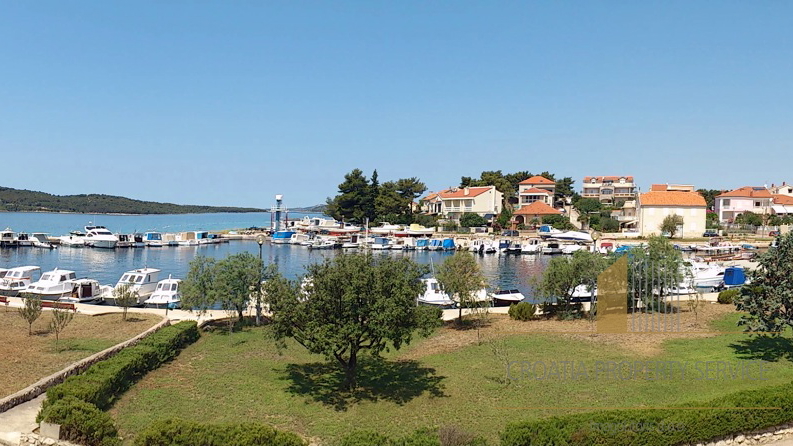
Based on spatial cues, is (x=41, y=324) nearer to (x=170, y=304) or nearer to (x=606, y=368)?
(x=170, y=304)

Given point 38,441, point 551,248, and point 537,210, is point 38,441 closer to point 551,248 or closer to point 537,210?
point 551,248

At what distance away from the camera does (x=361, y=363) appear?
19578 millimetres

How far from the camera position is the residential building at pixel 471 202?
345 ft

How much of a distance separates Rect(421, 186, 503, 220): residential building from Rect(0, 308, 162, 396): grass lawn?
84065mm

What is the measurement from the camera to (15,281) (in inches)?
1563

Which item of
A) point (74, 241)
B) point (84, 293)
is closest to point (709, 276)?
point (84, 293)

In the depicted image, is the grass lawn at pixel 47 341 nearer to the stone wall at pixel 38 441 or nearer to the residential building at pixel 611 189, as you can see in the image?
the stone wall at pixel 38 441

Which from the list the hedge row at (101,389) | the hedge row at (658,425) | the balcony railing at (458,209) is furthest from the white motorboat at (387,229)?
the hedge row at (658,425)

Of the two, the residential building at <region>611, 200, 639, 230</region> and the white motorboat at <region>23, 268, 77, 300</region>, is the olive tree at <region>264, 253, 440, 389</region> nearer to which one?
the white motorboat at <region>23, 268, 77, 300</region>

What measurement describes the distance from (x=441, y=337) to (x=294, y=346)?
6.45 meters

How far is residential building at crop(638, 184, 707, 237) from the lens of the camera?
88.1 metres

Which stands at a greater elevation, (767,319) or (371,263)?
(371,263)

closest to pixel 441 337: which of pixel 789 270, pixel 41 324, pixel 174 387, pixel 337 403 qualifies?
pixel 337 403

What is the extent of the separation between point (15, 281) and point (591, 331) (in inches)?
1576
